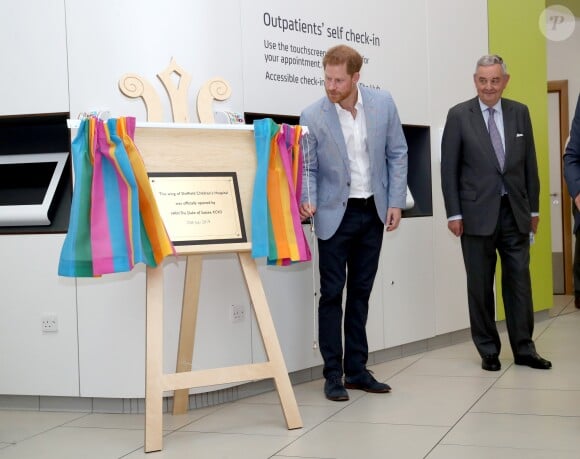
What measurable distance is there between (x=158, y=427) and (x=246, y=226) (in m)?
0.86

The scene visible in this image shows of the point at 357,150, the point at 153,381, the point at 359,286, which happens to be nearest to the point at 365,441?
the point at 153,381

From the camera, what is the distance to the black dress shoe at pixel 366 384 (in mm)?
4098

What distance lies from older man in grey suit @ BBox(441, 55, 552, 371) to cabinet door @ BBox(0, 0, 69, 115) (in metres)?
2.06

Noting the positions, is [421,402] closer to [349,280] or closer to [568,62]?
[349,280]

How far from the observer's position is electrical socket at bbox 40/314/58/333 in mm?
3984

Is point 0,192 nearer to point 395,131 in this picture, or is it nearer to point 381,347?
point 395,131

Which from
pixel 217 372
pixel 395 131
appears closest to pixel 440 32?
pixel 395 131

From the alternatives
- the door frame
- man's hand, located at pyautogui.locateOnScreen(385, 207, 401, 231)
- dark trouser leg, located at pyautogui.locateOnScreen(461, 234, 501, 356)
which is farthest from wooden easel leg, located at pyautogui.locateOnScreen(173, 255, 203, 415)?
the door frame

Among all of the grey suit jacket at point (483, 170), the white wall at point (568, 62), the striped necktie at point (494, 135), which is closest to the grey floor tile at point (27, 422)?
the grey suit jacket at point (483, 170)

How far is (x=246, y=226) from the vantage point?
3480mm

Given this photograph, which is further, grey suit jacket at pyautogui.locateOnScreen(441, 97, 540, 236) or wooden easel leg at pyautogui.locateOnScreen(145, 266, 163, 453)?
grey suit jacket at pyautogui.locateOnScreen(441, 97, 540, 236)

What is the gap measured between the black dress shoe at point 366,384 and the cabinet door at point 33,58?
1.86 meters

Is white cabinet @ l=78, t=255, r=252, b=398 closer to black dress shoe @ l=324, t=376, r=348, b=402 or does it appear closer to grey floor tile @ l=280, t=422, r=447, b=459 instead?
black dress shoe @ l=324, t=376, r=348, b=402

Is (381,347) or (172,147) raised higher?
(172,147)
